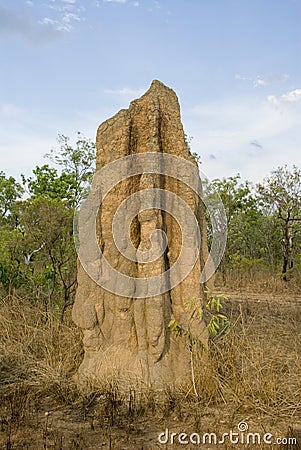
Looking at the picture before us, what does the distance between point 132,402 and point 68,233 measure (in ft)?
11.3

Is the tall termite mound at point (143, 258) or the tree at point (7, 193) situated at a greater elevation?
the tree at point (7, 193)

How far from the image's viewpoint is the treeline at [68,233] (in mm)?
7172

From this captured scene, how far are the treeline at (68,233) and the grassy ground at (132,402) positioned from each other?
39.5 inches

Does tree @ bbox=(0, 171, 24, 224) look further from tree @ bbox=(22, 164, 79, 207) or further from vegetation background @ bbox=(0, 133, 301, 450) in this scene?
vegetation background @ bbox=(0, 133, 301, 450)

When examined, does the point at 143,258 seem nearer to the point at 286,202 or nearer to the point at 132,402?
the point at 132,402

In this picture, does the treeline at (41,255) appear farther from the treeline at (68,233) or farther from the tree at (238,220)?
the tree at (238,220)

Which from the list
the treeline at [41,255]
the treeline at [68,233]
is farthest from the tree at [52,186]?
the treeline at [41,255]

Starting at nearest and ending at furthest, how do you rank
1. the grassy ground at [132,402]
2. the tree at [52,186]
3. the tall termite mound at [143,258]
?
1. the grassy ground at [132,402]
2. the tall termite mound at [143,258]
3. the tree at [52,186]

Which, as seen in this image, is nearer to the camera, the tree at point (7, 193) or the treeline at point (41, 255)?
the treeline at point (41, 255)

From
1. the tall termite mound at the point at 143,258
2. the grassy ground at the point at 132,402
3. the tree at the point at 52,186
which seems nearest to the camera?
the grassy ground at the point at 132,402

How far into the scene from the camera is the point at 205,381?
455 centimetres

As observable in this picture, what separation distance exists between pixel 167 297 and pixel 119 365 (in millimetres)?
819

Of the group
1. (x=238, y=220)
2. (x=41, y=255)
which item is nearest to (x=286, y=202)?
(x=238, y=220)

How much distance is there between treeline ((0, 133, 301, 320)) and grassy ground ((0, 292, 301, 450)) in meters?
1.00
